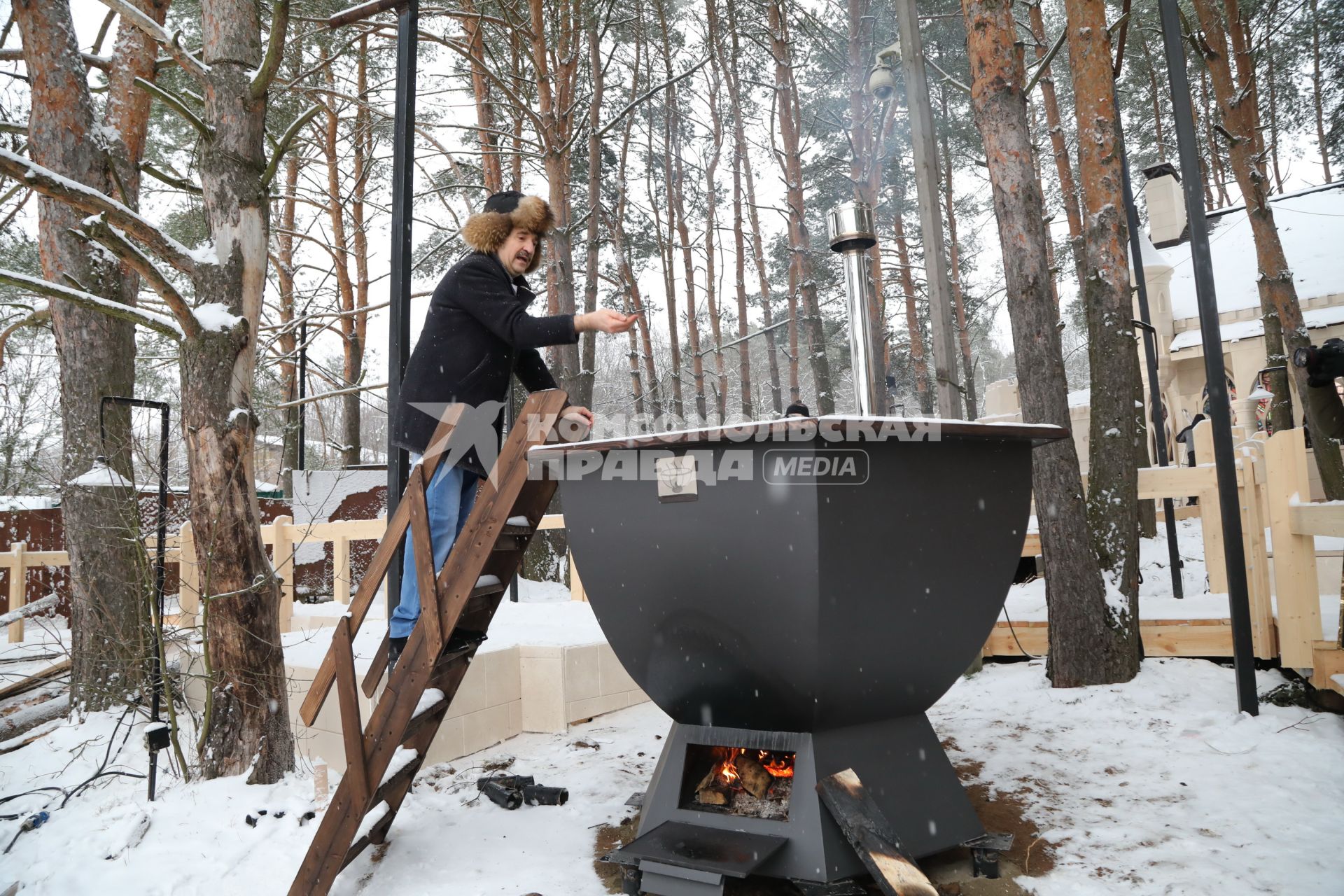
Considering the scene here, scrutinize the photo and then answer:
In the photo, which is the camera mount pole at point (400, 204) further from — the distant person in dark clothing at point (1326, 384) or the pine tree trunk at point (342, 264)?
the pine tree trunk at point (342, 264)

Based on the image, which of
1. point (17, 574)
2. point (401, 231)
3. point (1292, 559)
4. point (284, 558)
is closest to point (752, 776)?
point (401, 231)

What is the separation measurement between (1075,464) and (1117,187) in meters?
1.31

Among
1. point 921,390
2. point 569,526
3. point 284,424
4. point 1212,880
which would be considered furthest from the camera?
point 921,390

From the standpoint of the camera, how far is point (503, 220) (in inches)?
100

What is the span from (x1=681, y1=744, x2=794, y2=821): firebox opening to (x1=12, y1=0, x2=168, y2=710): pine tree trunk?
2465 millimetres

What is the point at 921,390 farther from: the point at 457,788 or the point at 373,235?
the point at 457,788

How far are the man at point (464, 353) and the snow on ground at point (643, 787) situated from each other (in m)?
0.61

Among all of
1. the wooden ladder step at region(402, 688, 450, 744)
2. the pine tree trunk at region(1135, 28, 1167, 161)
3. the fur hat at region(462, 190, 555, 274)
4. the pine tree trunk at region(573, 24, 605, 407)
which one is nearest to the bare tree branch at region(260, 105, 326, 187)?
the fur hat at region(462, 190, 555, 274)

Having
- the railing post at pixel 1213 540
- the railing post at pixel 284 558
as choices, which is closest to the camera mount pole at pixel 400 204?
the railing post at pixel 284 558

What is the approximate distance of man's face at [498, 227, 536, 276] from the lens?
8.43ft

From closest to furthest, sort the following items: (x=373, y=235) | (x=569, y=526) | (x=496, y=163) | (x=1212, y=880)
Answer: (x=1212, y=880) → (x=569, y=526) → (x=496, y=163) → (x=373, y=235)

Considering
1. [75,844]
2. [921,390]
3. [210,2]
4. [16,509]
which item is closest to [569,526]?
[75,844]

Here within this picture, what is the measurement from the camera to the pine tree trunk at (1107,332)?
3539 millimetres

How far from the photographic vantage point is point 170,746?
2.80 metres
